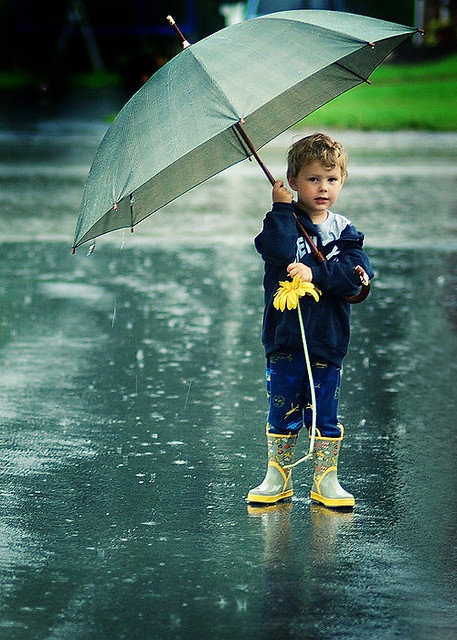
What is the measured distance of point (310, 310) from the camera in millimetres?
5191

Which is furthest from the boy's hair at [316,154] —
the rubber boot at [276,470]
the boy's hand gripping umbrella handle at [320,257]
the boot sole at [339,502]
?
the boot sole at [339,502]

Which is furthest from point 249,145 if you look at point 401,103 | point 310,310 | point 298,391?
point 401,103

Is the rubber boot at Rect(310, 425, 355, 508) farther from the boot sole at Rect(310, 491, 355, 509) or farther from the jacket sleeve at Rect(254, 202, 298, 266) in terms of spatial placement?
the jacket sleeve at Rect(254, 202, 298, 266)

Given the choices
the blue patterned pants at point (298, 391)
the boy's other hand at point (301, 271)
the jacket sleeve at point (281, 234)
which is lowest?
the blue patterned pants at point (298, 391)

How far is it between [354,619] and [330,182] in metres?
1.65

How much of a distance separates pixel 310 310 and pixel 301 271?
22 cm

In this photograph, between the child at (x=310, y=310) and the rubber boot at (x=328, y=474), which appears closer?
the child at (x=310, y=310)

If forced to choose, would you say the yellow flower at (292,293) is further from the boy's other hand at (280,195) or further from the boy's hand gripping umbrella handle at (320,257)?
the boy's other hand at (280,195)

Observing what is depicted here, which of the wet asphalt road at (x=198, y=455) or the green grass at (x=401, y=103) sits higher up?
the green grass at (x=401, y=103)

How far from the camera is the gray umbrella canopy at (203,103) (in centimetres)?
486

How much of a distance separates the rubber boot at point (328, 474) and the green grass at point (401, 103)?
21227 mm

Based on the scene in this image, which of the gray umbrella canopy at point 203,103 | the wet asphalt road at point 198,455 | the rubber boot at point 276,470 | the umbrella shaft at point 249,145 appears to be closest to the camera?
the wet asphalt road at point 198,455

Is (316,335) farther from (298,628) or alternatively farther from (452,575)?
(298,628)

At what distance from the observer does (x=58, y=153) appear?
71.2 feet
